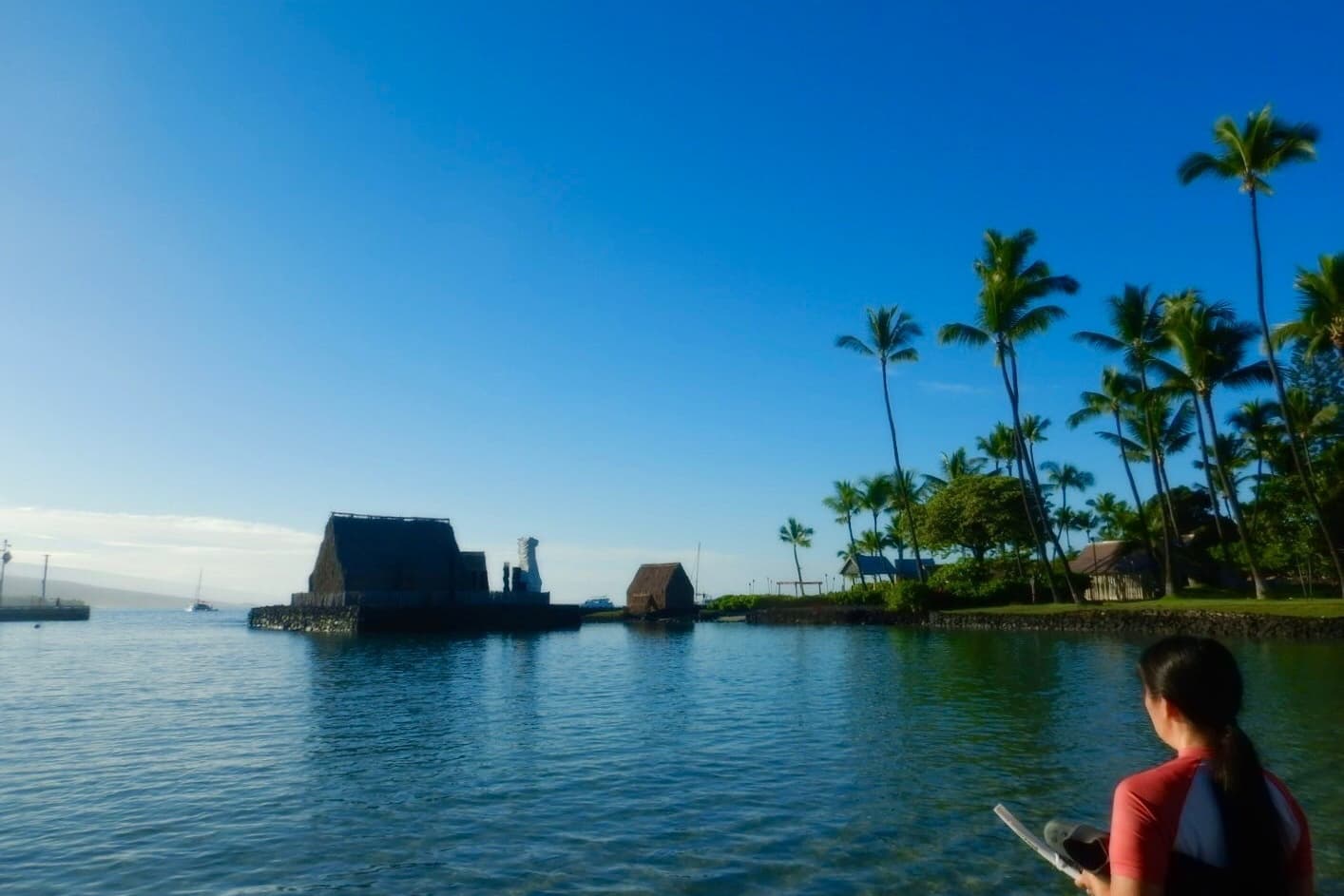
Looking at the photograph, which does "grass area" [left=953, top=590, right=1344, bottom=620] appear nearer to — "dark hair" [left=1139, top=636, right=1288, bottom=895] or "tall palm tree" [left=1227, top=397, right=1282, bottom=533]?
"tall palm tree" [left=1227, top=397, right=1282, bottom=533]

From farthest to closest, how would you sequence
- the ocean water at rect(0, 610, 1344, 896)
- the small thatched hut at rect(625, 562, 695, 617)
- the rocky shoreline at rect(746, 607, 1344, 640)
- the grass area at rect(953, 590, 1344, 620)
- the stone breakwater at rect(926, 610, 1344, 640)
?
the small thatched hut at rect(625, 562, 695, 617) → the grass area at rect(953, 590, 1344, 620) → the rocky shoreline at rect(746, 607, 1344, 640) → the stone breakwater at rect(926, 610, 1344, 640) → the ocean water at rect(0, 610, 1344, 896)

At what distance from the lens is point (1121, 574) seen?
171 ft

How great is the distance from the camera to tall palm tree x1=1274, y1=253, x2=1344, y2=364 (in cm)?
3088

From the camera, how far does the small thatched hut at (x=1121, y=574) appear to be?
51.2 metres

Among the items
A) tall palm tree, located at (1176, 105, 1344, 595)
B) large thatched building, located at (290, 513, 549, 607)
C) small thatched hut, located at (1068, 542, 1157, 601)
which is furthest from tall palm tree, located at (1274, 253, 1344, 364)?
large thatched building, located at (290, 513, 549, 607)

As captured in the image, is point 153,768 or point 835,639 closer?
point 153,768

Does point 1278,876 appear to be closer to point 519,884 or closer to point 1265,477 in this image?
point 519,884

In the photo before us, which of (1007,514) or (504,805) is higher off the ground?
(1007,514)

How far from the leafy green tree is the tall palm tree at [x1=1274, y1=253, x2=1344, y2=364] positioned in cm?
1966

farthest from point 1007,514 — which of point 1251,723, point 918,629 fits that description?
point 1251,723

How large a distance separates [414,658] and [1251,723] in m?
25.9

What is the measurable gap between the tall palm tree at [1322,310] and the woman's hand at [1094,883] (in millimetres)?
35963

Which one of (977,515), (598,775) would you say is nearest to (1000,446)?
(977,515)

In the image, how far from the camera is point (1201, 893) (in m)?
2.63
